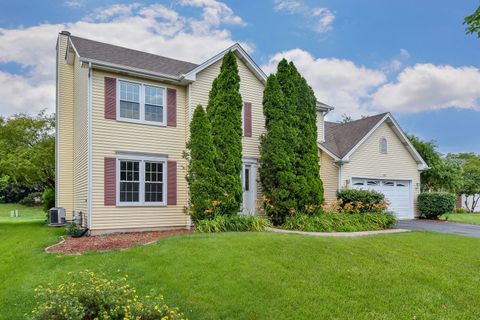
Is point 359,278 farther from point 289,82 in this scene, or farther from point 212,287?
point 289,82

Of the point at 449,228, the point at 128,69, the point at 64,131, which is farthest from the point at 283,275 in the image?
the point at 64,131

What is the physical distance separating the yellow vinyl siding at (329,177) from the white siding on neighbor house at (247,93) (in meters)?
4.45

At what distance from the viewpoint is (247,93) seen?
1515 cm

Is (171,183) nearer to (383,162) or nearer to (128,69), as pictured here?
(128,69)

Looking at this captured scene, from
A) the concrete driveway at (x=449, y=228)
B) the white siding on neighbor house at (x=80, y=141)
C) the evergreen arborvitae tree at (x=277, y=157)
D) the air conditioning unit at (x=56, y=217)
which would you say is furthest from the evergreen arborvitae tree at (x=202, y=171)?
the concrete driveway at (x=449, y=228)

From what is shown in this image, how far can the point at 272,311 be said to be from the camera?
5.14m

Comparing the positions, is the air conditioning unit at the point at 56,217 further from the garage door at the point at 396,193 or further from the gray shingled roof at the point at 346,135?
the garage door at the point at 396,193

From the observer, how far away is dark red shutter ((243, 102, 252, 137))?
1492cm

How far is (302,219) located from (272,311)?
7.49 meters

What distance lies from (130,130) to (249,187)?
204 inches

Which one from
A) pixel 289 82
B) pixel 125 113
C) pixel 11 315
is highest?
pixel 289 82

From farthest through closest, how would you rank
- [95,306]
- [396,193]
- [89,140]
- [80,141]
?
[396,193] → [80,141] → [89,140] → [95,306]

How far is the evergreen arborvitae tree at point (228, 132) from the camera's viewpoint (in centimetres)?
1204

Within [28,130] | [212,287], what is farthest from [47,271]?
[28,130]
